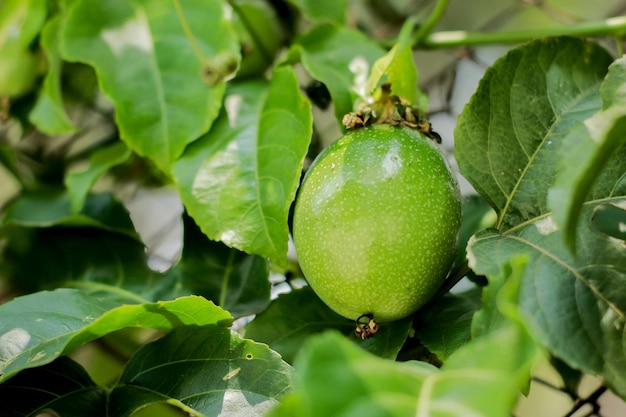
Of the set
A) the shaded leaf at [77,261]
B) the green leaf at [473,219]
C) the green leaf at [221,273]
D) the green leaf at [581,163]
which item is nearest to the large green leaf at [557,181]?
the green leaf at [581,163]

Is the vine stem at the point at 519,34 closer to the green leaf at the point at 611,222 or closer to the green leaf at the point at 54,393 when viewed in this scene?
the green leaf at the point at 611,222

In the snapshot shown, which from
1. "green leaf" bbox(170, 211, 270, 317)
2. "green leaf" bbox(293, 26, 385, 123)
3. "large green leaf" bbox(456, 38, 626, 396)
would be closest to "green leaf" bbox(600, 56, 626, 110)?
"large green leaf" bbox(456, 38, 626, 396)

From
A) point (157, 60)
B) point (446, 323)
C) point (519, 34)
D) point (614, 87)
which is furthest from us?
point (519, 34)

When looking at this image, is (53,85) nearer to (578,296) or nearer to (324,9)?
(324,9)

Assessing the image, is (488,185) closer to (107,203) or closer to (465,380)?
(465,380)

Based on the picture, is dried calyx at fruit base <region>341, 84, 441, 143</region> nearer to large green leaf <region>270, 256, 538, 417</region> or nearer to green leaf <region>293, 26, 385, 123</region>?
green leaf <region>293, 26, 385, 123</region>

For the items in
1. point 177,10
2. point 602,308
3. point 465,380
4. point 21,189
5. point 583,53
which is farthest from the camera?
point 21,189

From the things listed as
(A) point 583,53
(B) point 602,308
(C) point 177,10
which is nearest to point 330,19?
(C) point 177,10

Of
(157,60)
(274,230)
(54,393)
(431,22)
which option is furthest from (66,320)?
(431,22)
